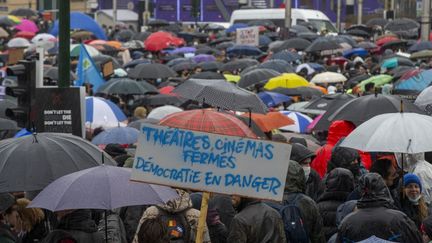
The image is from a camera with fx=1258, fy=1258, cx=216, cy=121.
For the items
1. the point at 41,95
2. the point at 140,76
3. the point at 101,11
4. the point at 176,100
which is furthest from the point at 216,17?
the point at 41,95

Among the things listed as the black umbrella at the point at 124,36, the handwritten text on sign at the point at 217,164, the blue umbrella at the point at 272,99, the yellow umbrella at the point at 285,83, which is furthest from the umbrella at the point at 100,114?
the black umbrella at the point at 124,36

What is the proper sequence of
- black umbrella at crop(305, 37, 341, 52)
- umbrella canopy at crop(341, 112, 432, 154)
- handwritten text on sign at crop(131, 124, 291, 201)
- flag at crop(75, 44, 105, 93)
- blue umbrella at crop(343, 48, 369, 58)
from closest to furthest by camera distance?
handwritten text on sign at crop(131, 124, 291, 201)
umbrella canopy at crop(341, 112, 432, 154)
flag at crop(75, 44, 105, 93)
black umbrella at crop(305, 37, 341, 52)
blue umbrella at crop(343, 48, 369, 58)

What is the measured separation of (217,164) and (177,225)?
1012 millimetres

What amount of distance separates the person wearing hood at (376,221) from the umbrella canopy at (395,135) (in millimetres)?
1773

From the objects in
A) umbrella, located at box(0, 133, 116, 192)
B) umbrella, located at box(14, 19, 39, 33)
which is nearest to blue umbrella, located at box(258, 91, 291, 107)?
umbrella, located at box(0, 133, 116, 192)

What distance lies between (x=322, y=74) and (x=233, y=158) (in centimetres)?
1670

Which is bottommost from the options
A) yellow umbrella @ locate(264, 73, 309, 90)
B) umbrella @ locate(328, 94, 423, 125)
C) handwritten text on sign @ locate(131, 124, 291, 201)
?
yellow umbrella @ locate(264, 73, 309, 90)

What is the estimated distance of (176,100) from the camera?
1981 cm

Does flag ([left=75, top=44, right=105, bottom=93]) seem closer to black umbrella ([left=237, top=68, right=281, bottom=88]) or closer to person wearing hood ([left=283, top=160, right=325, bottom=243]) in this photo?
black umbrella ([left=237, top=68, right=281, bottom=88])

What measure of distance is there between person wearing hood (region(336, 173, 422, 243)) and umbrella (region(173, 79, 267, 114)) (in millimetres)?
4171

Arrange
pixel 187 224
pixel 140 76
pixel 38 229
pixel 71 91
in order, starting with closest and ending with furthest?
pixel 187 224, pixel 38 229, pixel 71 91, pixel 140 76

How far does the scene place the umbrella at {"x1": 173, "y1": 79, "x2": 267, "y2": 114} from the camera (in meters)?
11.8

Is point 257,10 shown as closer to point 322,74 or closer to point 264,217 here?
point 322,74

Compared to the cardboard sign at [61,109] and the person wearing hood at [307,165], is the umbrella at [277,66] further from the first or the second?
the person wearing hood at [307,165]
